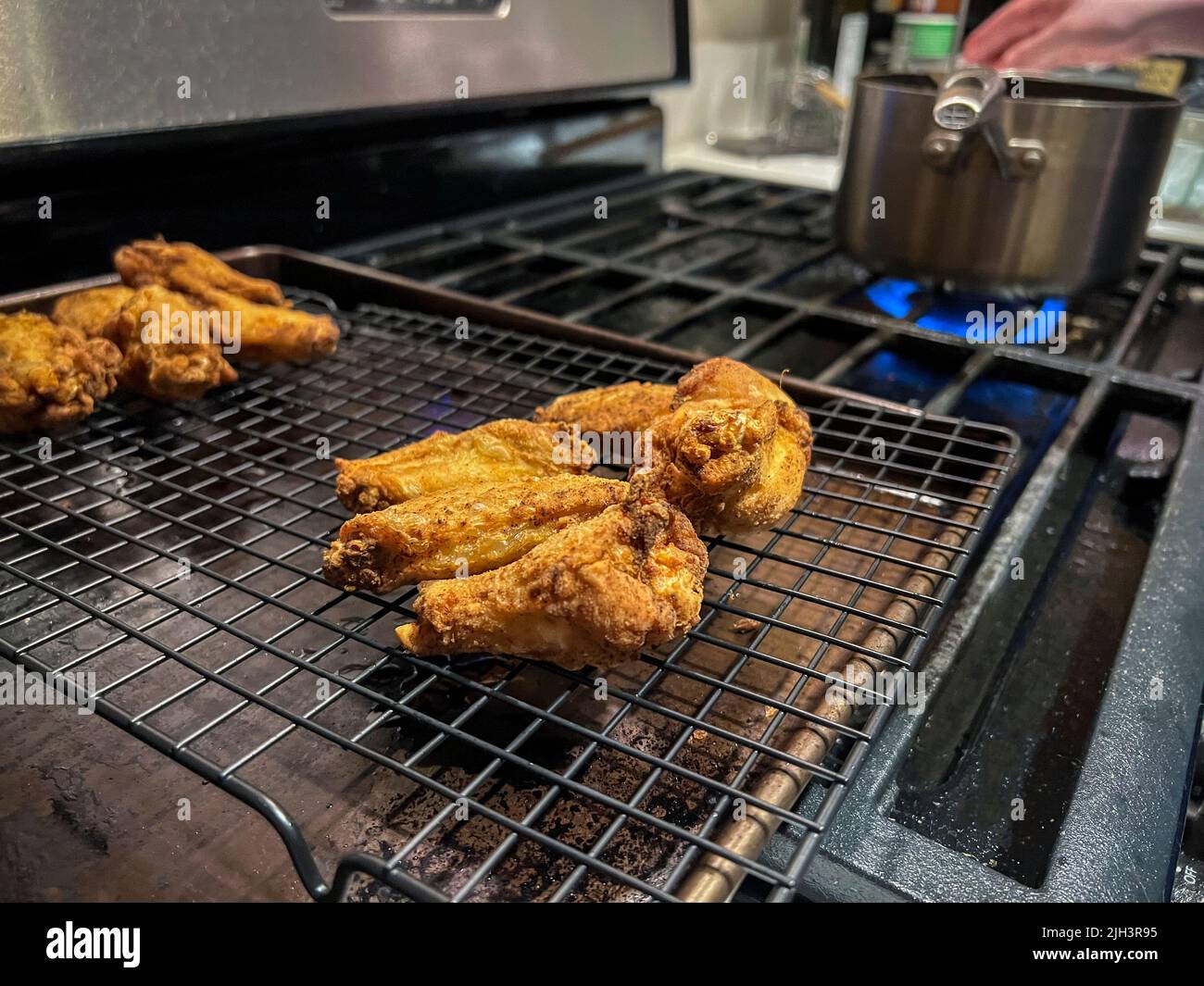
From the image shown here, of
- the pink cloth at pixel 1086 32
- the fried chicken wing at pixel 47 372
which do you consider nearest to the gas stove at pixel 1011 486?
the pink cloth at pixel 1086 32

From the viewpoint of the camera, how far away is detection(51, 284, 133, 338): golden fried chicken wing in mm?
1827

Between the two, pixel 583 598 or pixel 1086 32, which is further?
pixel 1086 32

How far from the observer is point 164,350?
174 cm

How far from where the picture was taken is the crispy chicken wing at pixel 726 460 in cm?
122

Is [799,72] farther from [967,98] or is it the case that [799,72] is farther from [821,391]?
[821,391]

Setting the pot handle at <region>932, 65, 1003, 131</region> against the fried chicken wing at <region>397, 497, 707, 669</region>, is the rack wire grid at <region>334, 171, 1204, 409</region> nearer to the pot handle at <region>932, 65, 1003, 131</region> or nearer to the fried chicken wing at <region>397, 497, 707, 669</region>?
the pot handle at <region>932, 65, 1003, 131</region>

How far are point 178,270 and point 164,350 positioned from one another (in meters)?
0.28

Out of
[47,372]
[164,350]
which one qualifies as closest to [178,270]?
[164,350]

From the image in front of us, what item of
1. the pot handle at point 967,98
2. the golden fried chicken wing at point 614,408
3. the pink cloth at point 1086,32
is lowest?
the golden fried chicken wing at point 614,408

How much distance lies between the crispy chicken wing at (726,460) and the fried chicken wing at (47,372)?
3.55 feet

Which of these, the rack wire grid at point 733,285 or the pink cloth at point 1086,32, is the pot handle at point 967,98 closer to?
the rack wire grid at point 733,285
